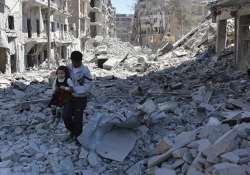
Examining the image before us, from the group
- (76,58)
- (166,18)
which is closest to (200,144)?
(76,58)

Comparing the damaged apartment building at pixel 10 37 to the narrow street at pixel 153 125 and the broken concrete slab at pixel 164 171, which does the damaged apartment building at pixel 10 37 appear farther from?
the broken concrete slab at pixel 164 171

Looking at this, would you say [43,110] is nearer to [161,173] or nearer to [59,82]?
[59,82]

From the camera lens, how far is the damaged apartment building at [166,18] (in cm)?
5447

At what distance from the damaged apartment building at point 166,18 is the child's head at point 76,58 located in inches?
1356

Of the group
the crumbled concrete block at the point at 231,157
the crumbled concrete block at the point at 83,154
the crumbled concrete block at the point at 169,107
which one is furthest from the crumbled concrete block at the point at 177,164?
the crumbled concrete block at the point at 169,107

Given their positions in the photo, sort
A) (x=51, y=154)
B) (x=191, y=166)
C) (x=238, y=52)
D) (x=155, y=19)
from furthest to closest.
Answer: (x=155, y=19) < (x=238, y=52) < (x=51, y=154) < (x=191, y=166)

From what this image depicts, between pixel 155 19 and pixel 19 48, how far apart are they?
51.3 metres

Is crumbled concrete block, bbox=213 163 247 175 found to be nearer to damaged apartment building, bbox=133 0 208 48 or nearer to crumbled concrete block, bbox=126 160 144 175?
crumbled concrete block, bbox=126 160 144 175

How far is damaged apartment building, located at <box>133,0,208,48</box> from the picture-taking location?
54469 mm

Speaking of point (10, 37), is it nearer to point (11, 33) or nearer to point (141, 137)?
point (11, 33)

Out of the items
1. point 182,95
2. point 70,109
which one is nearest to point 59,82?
point 70,109

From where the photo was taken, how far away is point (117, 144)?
726 cm

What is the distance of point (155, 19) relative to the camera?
7794cm

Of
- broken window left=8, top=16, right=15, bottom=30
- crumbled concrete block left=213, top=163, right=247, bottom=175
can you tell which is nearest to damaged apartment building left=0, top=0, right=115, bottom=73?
broken window left=8, top=16, right=15, bottom=30
